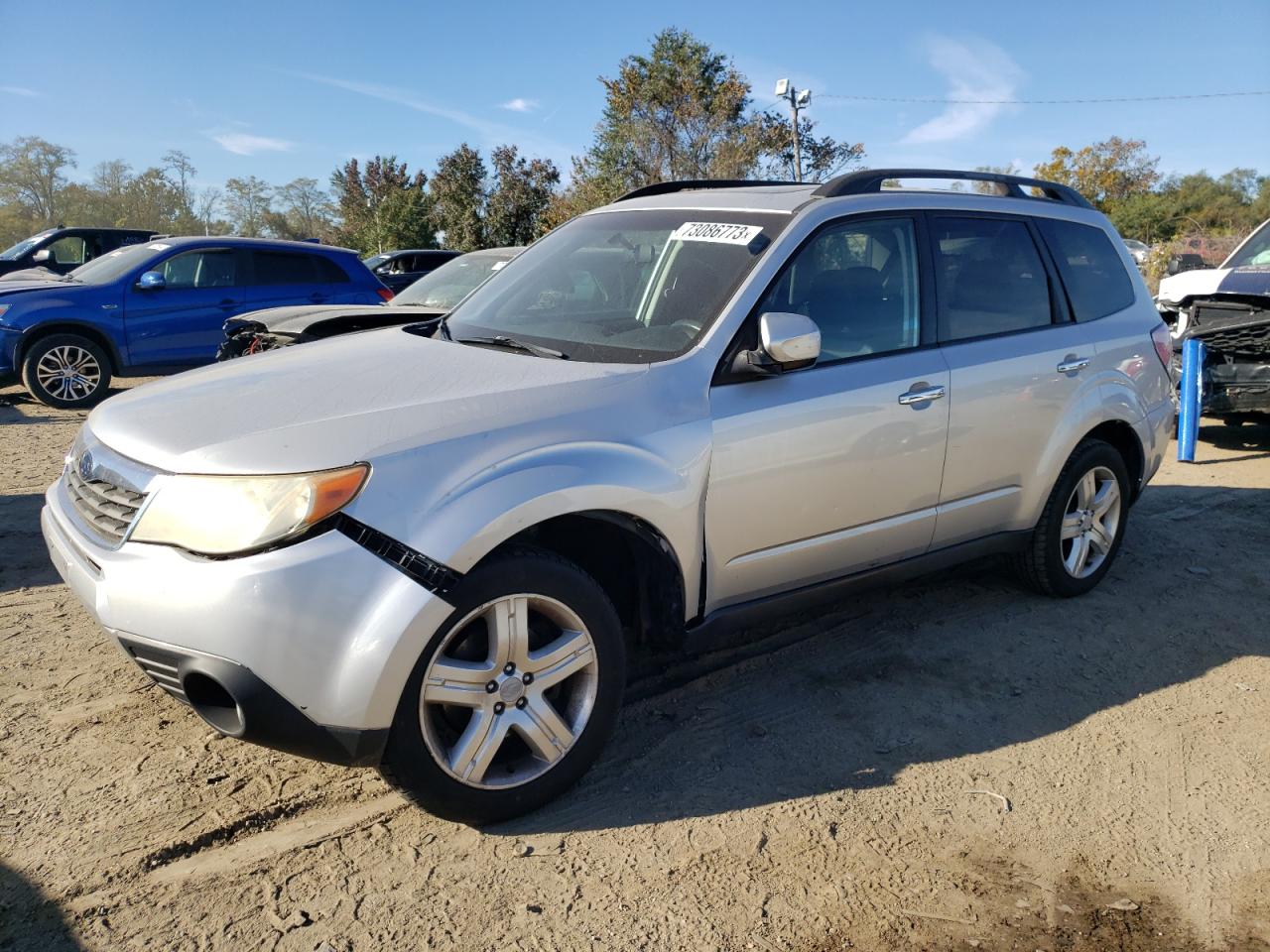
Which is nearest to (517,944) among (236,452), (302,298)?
(236,452)

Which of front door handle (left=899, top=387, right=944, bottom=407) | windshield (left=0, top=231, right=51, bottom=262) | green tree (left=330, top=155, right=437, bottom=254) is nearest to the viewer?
front door handle (left=899, top=387, right=944, bottom=407)

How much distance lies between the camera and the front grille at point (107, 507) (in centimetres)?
270

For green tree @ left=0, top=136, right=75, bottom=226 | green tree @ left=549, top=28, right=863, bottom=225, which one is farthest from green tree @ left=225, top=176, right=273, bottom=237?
green tree @ left=549, top=28, right=863, bottom=225

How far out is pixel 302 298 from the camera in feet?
35.4

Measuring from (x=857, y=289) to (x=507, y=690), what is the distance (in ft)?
6.77

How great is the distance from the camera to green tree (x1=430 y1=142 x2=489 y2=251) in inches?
1309

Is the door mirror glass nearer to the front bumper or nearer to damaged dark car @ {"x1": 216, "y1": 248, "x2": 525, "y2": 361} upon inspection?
the front bumper

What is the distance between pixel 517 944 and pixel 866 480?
79.5 inches

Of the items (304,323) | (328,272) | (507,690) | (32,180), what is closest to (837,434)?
(507,690)

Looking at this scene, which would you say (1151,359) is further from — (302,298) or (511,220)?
(511,220)

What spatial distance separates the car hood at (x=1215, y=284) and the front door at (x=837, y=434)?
5.77 m

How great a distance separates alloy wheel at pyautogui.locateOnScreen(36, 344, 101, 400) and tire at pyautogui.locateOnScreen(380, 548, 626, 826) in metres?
8.97

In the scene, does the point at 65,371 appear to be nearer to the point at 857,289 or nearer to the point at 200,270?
the point at 200,270

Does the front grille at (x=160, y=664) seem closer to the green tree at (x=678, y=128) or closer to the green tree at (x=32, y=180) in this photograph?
the green tree at (x=678, y=128)
